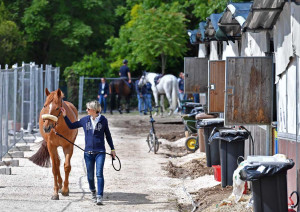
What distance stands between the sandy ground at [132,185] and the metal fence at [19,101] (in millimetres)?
757

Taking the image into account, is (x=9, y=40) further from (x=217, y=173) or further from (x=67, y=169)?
(x=67, y=169)

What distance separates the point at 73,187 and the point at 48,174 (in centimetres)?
210

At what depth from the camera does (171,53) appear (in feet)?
129

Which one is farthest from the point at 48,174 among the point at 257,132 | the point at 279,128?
the point at 279,128

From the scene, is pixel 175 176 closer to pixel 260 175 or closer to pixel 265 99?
pixel 265 99

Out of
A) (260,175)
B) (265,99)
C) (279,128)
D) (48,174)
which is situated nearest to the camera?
(260,175)

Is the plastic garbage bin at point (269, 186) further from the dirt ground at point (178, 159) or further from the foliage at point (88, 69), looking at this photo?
the foliage at point (88, 69)

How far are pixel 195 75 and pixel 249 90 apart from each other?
9418 millimetres

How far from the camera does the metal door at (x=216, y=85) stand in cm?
1823

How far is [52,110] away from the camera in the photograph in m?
12.9

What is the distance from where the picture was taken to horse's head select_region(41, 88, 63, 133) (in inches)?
496

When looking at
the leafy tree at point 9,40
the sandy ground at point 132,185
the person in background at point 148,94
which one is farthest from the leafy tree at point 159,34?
the sandy ground at point 132,185

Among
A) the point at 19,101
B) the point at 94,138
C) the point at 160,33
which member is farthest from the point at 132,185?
the point at 160,33

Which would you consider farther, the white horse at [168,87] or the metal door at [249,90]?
the white horse at [168,87]
